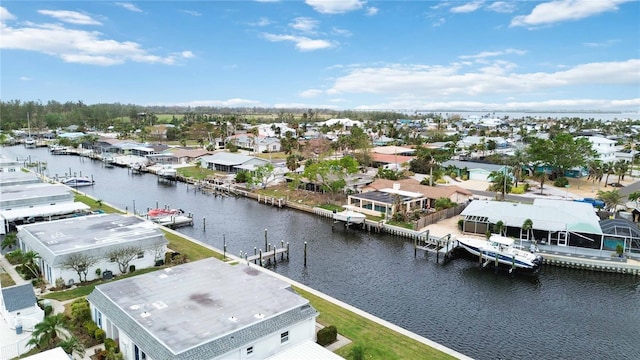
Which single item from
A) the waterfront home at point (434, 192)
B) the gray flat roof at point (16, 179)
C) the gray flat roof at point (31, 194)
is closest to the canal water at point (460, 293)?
the waterfront home at point (434, 192)

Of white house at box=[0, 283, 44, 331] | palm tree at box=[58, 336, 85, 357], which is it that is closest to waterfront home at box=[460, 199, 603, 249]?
palm tree at box=[58, 336, 85, 357]

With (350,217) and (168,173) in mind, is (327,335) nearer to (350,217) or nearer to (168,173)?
(350,217)

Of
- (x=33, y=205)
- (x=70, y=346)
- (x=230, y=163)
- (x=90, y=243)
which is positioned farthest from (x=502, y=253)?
(x=230, y=163)

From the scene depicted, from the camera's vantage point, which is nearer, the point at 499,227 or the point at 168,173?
the point at 499,227

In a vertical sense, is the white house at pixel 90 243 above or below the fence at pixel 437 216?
above

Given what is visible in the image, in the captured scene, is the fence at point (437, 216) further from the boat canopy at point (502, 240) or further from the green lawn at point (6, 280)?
the green lawn at point (6, 280)

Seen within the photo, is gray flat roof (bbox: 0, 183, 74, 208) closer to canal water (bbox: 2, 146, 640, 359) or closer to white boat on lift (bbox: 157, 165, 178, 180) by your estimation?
canal water (bbox: 2, 146, 640, 359)

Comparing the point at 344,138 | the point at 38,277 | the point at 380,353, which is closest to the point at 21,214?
the point at 38,277

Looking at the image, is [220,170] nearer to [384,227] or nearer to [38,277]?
[384,227]
